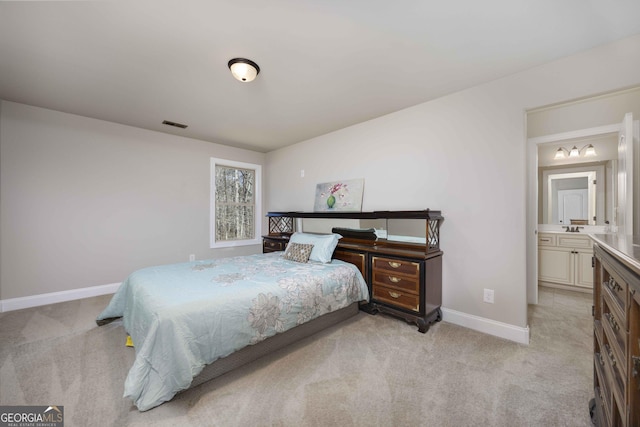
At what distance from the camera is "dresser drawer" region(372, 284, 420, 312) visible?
2.50 m

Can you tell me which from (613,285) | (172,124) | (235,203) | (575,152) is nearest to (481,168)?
(613,285)

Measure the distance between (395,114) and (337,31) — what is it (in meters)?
1.60

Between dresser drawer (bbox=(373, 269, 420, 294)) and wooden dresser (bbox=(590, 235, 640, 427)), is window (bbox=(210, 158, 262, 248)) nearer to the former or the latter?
dresser drawer (bbox=(373, 269, 420, 294))

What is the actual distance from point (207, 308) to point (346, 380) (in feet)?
3.51

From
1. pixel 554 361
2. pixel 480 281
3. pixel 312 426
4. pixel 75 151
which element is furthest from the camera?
pixel 75 151

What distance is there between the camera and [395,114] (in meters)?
3.17

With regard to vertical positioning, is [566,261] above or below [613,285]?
below

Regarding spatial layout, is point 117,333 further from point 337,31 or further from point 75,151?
point 337,31

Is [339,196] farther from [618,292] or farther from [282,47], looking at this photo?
[618,292]

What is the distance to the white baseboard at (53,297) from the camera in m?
2.96

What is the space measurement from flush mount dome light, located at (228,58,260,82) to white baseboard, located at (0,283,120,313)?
3422 millimetres

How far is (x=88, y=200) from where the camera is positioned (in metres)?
3.42

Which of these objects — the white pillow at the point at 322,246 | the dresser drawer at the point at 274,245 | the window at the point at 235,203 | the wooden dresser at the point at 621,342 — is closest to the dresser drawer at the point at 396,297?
the white pillow at the point at 322,246

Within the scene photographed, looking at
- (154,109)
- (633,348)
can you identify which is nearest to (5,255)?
(154,109)
